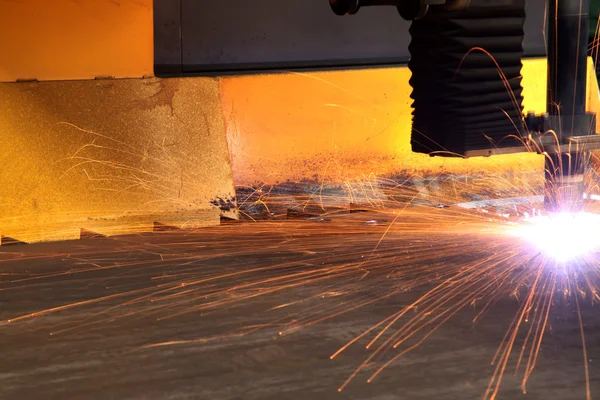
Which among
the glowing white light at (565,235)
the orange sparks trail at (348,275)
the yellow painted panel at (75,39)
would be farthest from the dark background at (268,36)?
the glowing white light at (565,235)

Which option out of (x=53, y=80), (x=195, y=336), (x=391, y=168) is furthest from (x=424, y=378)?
(x=391, y=168)

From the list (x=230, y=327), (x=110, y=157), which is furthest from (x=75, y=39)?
(x=230, y=327)

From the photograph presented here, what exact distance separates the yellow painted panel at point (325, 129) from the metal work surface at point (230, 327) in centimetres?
111

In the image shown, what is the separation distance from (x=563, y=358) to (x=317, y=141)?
2849 mm

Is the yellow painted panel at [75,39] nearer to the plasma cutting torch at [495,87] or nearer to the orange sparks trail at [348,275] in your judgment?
the orange sparks trail at [348,275]

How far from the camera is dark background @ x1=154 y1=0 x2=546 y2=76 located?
594 centimetres

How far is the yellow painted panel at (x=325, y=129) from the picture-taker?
5.37 metres

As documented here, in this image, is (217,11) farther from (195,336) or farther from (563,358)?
(563,358)

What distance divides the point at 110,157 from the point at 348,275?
1507 mm

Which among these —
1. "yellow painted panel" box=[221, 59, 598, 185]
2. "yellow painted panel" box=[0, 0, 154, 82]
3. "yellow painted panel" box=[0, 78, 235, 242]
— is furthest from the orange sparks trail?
"yellow painted panel" box=[0, 0, 154, 82]

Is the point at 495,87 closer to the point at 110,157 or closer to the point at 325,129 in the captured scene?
the point at 325,129

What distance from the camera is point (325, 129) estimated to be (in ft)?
18.2

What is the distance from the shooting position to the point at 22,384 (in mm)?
2717

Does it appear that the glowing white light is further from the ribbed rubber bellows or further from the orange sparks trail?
the ribbed rubber bellows
